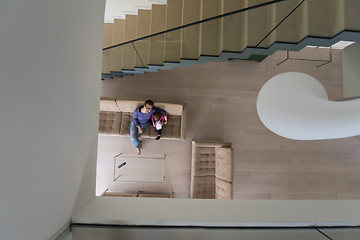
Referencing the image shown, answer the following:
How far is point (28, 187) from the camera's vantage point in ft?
2.10

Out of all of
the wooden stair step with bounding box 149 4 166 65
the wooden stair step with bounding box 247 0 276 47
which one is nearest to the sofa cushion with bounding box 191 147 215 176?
the wooden stair step with bounding box 149 4 166 65

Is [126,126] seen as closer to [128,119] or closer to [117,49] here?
[128,119]

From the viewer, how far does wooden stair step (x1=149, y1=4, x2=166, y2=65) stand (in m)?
2.83

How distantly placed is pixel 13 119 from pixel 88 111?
1.63 feet

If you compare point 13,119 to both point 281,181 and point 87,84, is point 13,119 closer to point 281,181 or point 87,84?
point 87,84

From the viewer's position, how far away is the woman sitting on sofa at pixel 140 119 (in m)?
3.54

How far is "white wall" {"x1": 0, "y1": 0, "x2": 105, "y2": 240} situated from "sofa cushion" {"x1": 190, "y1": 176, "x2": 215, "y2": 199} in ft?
10.1

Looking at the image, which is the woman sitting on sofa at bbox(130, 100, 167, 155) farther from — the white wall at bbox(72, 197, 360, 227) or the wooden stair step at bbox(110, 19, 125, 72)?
the white wall at bbox(72, 197, 360, 227)

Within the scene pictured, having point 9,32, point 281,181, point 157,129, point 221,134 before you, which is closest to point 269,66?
point 221,134

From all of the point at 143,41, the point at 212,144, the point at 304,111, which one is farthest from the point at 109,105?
the point at 304,111

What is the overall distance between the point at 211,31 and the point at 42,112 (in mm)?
2633

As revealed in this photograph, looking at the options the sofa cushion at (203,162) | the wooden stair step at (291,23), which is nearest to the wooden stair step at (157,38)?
the wooden stair step at (291,23)

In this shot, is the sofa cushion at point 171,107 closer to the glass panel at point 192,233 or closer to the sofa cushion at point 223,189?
the sofa cushion at point 223,189

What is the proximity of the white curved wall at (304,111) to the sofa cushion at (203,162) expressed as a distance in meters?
3.21
